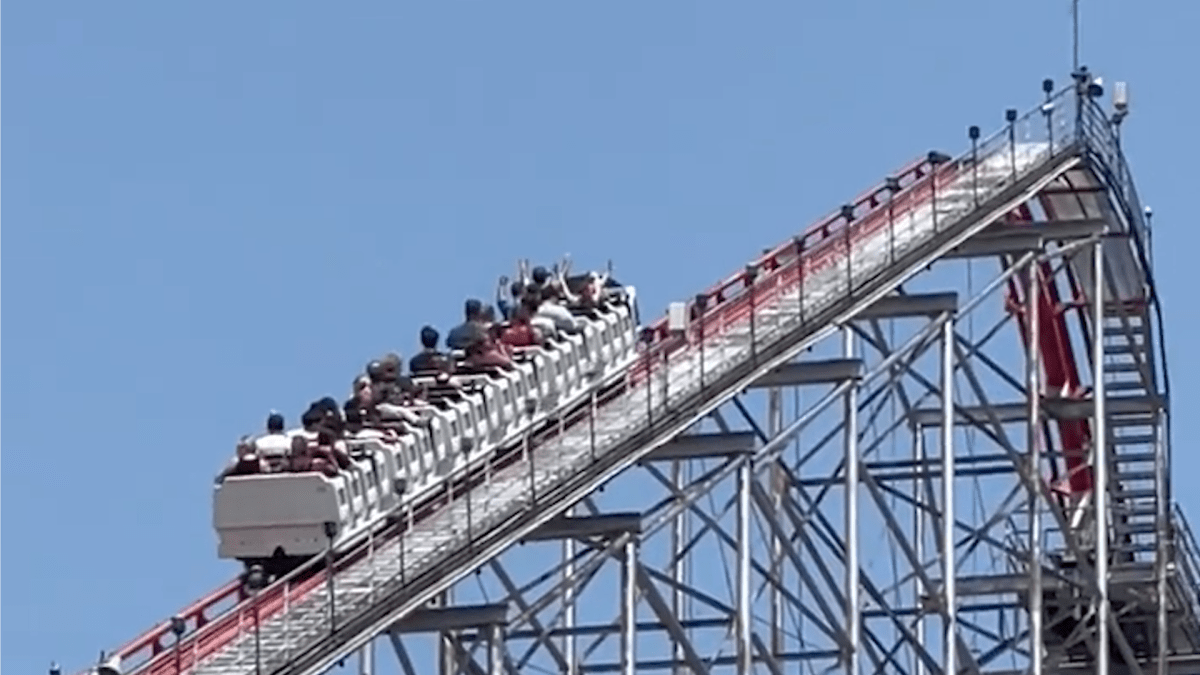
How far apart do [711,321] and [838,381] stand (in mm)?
2529

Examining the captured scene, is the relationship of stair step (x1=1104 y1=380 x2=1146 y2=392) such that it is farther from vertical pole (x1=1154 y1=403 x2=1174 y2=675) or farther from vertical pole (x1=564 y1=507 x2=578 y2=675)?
vertical pole (x1=564 y1=507 x2=578 y2=675)

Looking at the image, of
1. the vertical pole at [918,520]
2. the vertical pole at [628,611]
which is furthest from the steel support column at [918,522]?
the vertical pole at [628,611]

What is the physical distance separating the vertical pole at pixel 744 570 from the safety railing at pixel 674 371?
3.37 ft

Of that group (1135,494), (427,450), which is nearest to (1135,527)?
(1135,494)

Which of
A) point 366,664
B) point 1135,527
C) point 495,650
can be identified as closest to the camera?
point 495,650

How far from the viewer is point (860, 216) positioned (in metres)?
75.3

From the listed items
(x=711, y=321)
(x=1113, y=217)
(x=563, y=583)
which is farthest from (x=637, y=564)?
(x=1113, y=217)

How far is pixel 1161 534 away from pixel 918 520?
129 inches

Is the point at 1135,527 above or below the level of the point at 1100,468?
below

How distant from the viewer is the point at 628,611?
67250 millimetres

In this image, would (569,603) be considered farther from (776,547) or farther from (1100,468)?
(1100,468)

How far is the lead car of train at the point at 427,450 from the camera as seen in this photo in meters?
65.4

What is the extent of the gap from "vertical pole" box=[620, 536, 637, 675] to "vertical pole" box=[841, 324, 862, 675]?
3.16m

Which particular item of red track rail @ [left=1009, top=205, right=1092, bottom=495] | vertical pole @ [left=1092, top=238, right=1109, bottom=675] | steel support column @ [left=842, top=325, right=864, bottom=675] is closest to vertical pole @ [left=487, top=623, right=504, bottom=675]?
steel support column @ [left=842, top=325, right=864, bottom=675]
